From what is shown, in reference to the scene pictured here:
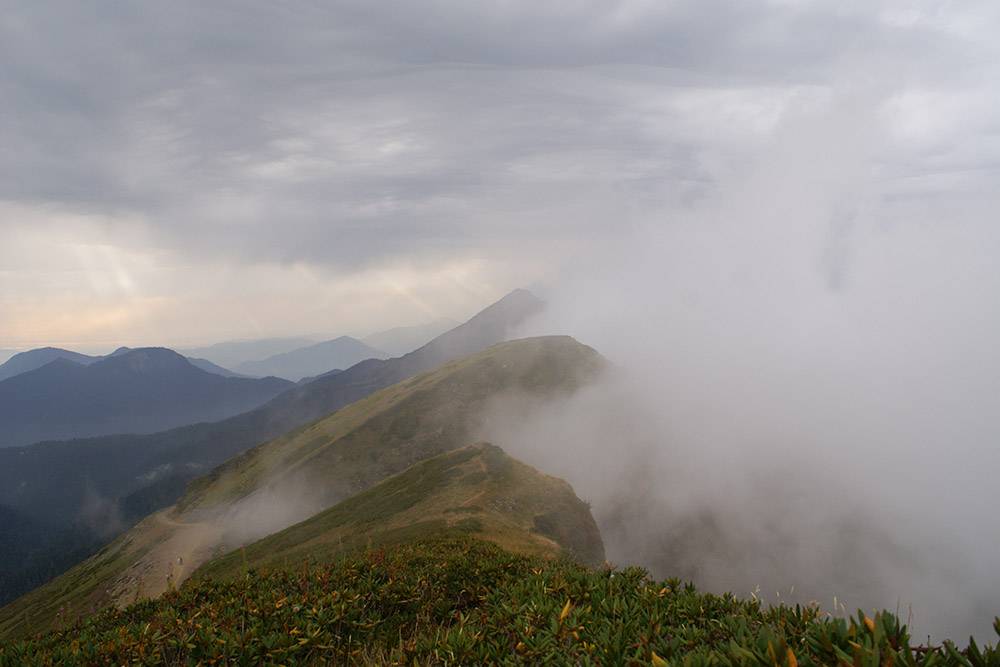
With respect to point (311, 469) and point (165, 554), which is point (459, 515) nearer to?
point (165, 554)

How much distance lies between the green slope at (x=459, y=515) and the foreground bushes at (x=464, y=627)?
28704mm

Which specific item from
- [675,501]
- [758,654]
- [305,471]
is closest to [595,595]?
[758,654]

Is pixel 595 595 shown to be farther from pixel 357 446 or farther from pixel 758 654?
pixel 357 446

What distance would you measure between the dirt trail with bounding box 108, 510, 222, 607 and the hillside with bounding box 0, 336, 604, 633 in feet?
1.31

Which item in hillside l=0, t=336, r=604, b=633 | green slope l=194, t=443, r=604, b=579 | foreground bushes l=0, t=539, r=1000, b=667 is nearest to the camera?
foreground bushes l=0, t=539, r=1000, b=667

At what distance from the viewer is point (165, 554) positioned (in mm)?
111062

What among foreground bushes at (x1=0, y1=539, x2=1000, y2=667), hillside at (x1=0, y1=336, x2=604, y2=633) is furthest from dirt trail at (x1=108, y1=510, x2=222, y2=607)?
foreground bushes at (x1=0, y1=539, x2=1000, y2=667)

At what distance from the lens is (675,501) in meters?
161

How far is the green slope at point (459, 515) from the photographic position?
149ft

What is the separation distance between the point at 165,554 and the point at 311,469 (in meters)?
35.2

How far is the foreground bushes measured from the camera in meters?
4.76

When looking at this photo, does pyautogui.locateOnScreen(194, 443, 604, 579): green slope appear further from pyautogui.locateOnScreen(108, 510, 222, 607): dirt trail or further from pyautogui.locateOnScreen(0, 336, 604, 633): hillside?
pyautogui.locateOnScreen(0, 336, 604, 633): hillside

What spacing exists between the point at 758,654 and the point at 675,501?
A: 173m

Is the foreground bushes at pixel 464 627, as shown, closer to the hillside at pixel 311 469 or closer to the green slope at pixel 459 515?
the green slope at pixel 459 515
